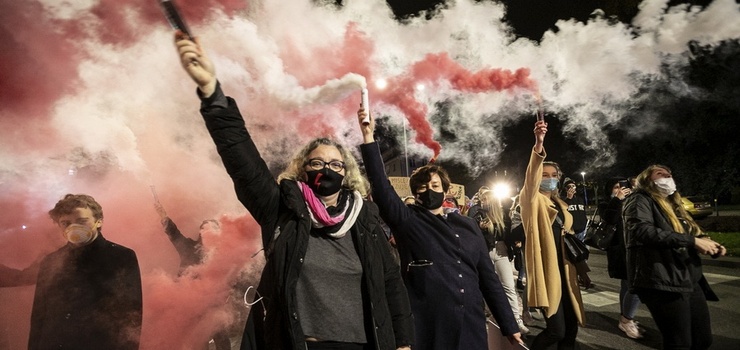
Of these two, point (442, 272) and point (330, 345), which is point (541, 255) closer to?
point (442, 272)

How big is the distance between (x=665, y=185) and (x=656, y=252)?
679mm

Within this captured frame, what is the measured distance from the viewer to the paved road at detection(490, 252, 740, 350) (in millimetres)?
5188

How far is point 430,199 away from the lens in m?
3.30

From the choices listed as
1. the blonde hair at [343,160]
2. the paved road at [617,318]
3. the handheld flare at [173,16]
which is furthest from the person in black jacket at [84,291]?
the paved road at [617,318]

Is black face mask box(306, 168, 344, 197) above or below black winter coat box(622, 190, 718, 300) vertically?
above

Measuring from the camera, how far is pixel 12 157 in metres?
4.64

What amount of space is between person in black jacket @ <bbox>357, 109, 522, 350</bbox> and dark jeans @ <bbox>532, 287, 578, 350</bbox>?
3.12ft

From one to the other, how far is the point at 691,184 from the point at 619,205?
616 inches

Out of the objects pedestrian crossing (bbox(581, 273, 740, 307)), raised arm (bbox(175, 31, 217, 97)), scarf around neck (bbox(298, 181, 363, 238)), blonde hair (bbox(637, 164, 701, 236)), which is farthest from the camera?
pedestrian crossing (bbox(581, 273, 740, 307))

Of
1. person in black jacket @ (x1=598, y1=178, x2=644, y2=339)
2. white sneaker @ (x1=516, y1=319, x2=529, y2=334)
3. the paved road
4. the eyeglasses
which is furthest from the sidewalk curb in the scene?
the eyeglasses

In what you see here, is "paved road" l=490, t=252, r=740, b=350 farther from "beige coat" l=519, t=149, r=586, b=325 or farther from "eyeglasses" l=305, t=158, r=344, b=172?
"eyeglasses" l=305, t=158, r=344, b=172

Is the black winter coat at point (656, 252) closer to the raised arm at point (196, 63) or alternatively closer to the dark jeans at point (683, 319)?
the dark jeans at point (683, 319)

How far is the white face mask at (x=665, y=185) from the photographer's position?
3.96 m

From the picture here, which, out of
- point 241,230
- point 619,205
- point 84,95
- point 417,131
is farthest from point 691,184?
point 84,95
